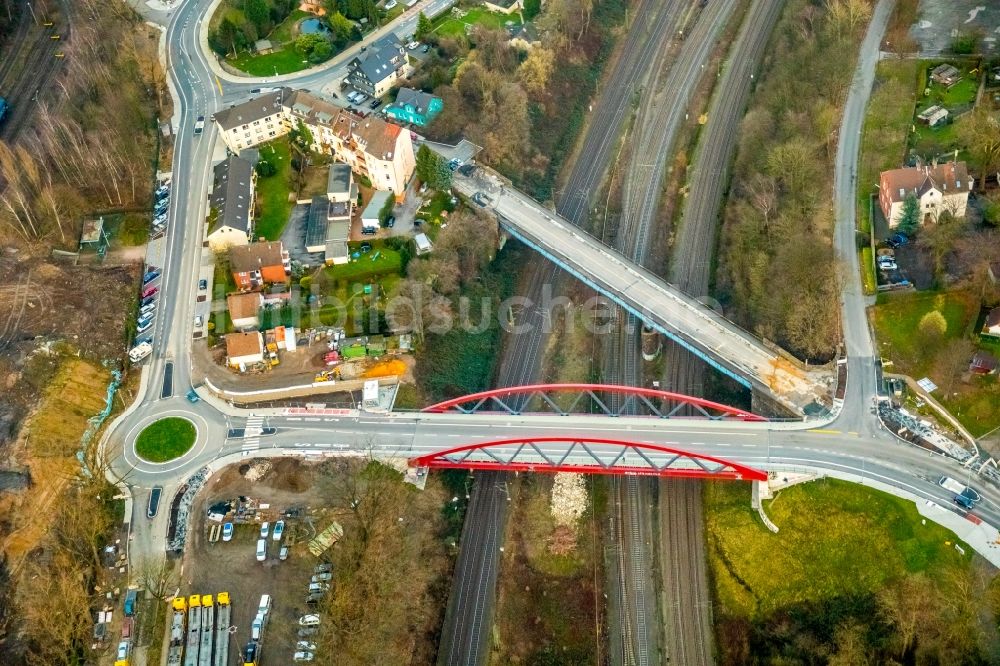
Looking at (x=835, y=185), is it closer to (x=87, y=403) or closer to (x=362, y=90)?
(x=362, y=90)

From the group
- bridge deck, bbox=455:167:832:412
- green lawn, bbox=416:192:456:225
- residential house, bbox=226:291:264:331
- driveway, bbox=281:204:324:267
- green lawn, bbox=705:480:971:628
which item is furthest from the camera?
green lawn, bbox=416:192:456:225

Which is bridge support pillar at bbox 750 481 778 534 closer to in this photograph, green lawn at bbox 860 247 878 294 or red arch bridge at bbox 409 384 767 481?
red arch bridge at bbox 409 384 767 481

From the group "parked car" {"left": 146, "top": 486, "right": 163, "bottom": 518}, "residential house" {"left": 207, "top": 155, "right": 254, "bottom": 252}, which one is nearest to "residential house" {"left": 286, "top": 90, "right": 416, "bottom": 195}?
"residential house" {"left": 207, "top": 155, "right": 254, "bottom": 252}

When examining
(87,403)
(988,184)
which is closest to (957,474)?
(988,184)

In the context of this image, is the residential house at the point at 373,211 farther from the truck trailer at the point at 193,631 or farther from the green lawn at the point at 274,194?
the truck trailer at the point at 193,631

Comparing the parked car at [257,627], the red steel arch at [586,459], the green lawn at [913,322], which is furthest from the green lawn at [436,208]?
the parked car at [257,627]

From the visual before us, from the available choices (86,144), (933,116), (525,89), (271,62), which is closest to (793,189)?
(933,116)
